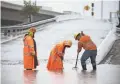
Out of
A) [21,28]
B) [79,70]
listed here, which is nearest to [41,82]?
[79,70]

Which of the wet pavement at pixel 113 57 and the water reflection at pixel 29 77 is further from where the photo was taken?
the wet pavement at pixel 113 57

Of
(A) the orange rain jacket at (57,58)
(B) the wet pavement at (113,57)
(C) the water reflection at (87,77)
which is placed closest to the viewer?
(C) the water reflection at (87,77)

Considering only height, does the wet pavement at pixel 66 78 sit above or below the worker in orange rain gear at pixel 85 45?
below

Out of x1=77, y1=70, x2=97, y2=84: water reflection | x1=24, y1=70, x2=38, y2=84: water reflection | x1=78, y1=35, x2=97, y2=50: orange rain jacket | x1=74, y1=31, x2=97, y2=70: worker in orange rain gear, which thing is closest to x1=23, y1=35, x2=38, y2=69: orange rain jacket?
x1=24, y1=70, x2=38, y2=84: water reflection

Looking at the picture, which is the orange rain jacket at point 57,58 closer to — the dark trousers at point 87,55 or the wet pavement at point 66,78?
the wet pavement at point 66,78

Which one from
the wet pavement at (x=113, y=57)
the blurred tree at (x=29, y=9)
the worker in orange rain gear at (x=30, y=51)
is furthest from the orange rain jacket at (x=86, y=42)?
the blurred tree at (x=29, y=9)

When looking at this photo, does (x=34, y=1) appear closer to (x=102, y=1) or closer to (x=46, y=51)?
(x=102, y=1)

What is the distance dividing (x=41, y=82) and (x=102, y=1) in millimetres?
84470

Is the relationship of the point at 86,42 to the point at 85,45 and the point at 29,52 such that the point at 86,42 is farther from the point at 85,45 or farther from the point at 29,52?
the point at 29,52

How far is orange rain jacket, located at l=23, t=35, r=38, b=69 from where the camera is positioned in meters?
16.1

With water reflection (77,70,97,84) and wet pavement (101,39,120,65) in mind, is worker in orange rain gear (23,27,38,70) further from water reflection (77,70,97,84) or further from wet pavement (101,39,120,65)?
wet pavement (101,39,120,65)

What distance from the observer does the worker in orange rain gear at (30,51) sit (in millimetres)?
16125

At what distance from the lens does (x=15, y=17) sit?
270 feet

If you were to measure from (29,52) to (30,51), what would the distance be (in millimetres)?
95
